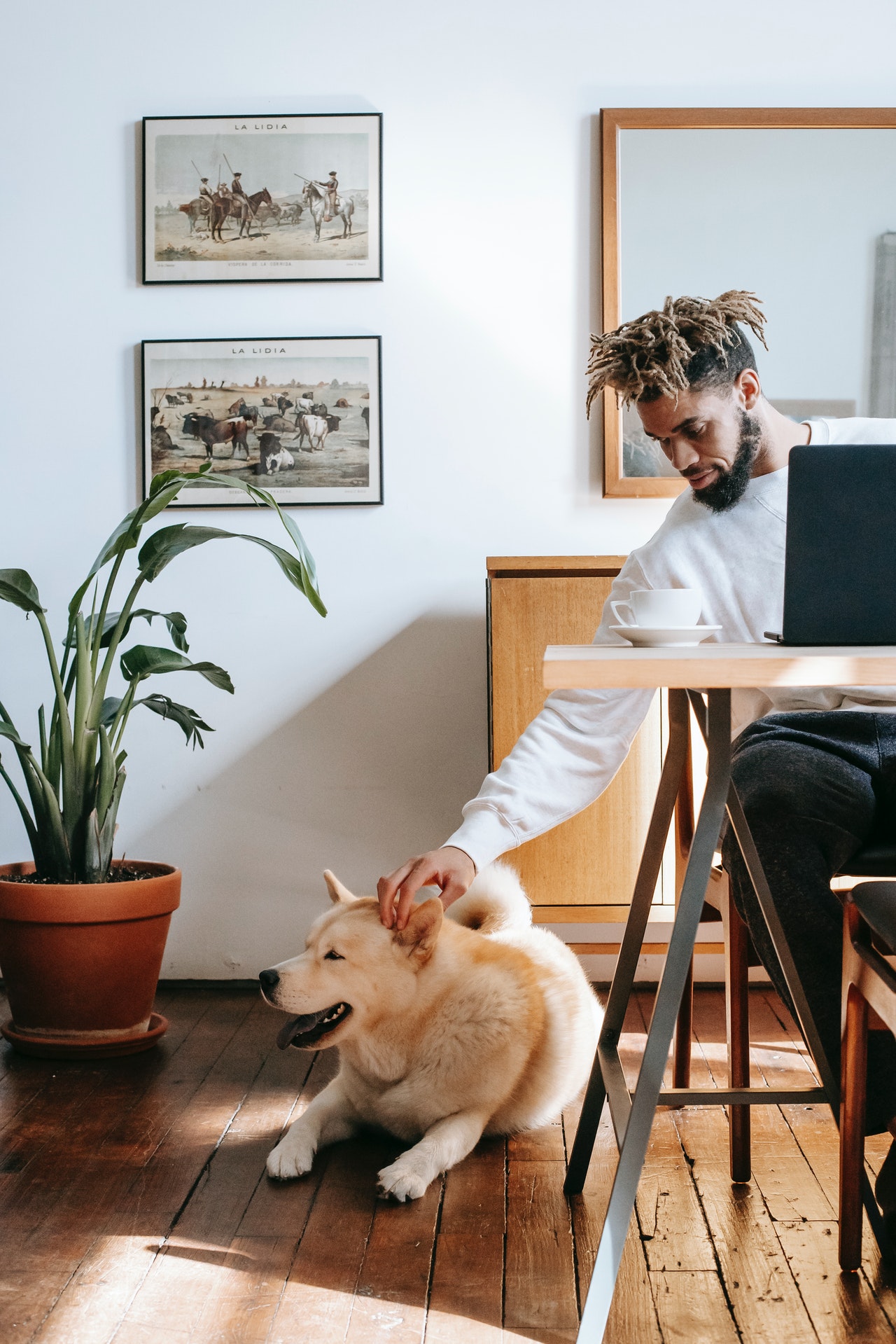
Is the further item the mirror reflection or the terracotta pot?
the mirror reflection

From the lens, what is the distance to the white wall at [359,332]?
9.00 feet

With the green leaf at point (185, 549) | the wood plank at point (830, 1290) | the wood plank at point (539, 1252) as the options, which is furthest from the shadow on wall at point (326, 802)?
the wood plank at point (830, 1290)

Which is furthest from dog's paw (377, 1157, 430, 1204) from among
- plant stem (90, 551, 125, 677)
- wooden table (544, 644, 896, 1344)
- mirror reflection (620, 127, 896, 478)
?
mirror reflection (620, 127, 896, 478)

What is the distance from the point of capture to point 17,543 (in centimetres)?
281

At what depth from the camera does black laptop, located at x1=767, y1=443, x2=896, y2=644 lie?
1.19 m

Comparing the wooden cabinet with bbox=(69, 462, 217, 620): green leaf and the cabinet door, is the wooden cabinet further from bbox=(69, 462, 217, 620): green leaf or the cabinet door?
bbox=(69, 462, 217, 620): green leaf

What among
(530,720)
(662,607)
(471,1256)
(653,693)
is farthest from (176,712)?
(662,607)

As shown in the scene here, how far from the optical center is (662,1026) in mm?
1166

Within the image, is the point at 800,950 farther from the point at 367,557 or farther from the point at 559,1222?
the point at 367,557

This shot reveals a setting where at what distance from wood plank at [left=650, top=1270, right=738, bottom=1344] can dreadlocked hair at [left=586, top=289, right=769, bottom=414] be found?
1.18 m

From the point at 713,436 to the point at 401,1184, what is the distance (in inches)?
47.1

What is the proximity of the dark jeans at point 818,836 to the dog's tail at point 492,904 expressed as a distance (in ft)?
1.71

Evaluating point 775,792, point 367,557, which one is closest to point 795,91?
point 367,557

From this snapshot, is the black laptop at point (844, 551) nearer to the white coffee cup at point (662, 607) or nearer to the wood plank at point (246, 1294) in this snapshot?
the white coffee cup at point (662, 607)
